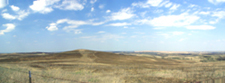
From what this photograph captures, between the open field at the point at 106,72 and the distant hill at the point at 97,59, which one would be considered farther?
the distant hill at the point at 97,59

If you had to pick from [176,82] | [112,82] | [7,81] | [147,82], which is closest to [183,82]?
[176,82]

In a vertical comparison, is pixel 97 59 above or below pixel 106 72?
above

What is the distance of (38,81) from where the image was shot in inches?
457

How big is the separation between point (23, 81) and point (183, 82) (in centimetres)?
1399

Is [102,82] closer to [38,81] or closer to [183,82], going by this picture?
[38,81]

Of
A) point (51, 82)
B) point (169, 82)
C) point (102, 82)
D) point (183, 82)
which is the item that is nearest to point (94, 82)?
point (102, 82)

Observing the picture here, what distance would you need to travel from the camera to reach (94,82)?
530 inches

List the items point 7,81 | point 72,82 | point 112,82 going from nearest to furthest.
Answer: point 7,81 → point 72,82 → point 112,82

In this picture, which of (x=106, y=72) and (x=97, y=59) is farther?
(x=97, y=59)

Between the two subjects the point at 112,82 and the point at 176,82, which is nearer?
the point at 112,82

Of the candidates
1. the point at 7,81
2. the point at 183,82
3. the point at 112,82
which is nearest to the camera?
the point at 7,81

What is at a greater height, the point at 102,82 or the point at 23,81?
the point at 23,81

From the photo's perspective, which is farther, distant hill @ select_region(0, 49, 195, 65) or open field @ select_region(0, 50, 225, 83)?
distant hill @ select_region(0, 49, 195, 65)

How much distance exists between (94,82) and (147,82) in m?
5.28
